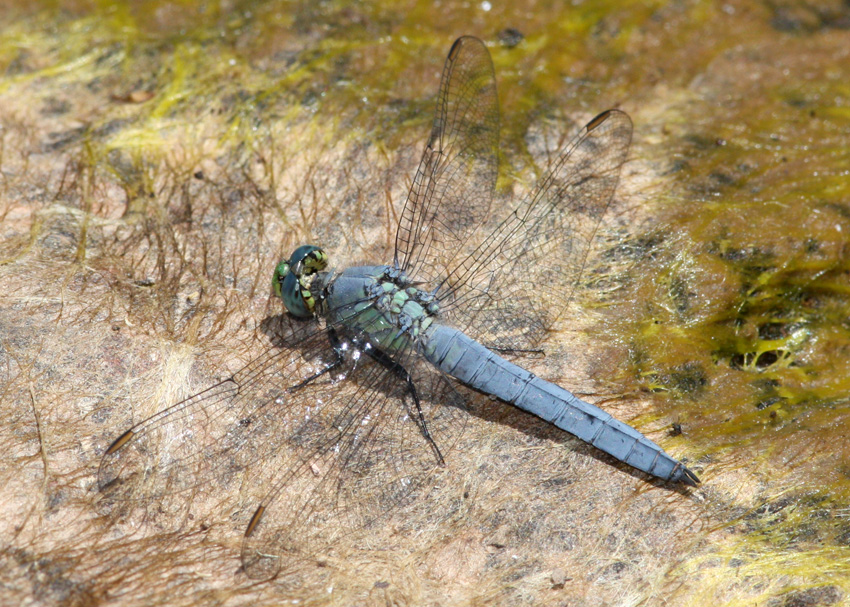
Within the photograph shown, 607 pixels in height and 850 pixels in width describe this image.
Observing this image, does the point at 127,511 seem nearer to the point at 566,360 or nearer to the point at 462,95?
the point at 566,360

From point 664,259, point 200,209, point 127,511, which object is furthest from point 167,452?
point 664,259

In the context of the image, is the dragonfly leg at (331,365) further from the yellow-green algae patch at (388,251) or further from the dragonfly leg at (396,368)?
the yellow-green algae patch at (388,251)

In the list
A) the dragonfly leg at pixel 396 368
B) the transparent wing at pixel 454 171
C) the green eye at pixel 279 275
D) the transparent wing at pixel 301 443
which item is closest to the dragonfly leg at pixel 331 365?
the transparent wing at pixel 301 443

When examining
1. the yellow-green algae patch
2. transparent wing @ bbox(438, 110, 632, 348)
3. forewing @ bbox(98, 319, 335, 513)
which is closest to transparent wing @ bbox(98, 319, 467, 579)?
forewing @ bbox(98, 319, 335, 513)

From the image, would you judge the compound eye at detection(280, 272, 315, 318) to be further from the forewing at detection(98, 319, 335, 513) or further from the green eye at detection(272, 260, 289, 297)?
the forewing at detection(98, 319, 335, 513)

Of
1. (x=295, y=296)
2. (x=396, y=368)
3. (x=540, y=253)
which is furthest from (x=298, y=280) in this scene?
(x=540, y=253)

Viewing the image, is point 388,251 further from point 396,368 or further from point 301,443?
point 301,443
